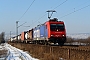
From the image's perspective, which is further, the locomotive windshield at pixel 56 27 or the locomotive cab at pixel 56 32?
the locomotive windshield at pixel 56 27

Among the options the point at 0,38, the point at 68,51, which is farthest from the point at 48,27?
the point at 0,38

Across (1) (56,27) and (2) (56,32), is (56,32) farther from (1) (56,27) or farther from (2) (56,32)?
(1) (56,27)

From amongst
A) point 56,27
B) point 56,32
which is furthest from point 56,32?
point 56,27

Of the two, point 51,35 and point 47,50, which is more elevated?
point 51,35

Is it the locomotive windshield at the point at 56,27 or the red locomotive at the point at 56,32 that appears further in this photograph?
the locomotive windshield at the point at 56,27

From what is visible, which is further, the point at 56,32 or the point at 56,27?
the point at 56,27

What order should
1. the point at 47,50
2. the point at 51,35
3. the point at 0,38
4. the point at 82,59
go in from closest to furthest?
the point at 82,59
the point at 47,50
the point at 51,35
the point at 0,38

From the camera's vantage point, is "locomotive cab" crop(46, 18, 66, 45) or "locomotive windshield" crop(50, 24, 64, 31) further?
"locomotive windshield" crop(50, 24, 64, 31)

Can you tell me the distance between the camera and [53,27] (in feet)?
104

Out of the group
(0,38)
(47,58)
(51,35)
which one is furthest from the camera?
(0,38)

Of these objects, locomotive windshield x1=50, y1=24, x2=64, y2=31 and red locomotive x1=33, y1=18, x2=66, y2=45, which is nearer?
red locomotive x1=33, y1=18, x2=66, y2=45

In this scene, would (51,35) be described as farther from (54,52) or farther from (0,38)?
(0,38)

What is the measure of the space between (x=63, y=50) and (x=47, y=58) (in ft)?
4.95

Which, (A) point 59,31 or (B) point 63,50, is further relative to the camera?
(A) point 59,31
